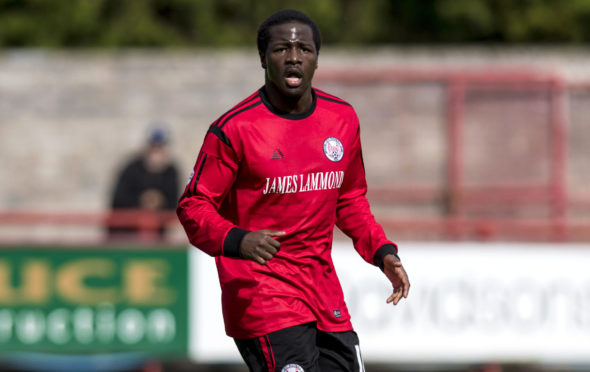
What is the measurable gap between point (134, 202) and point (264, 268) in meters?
5.80

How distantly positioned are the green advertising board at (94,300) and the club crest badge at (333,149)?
4.79 meters

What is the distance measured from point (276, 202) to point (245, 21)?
1172 cm

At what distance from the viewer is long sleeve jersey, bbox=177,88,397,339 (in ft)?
13.3

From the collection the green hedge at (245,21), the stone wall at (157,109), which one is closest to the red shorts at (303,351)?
the stone wall at (157,109)

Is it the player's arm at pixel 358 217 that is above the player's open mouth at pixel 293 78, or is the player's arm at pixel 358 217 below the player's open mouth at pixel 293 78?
below

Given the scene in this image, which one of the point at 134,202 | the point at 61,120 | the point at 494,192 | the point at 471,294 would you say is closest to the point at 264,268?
the point at 471,294

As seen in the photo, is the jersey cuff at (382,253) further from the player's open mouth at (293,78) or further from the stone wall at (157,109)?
the stone wall at (157,109)

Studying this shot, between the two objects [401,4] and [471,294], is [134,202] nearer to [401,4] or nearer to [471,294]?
[471,294]

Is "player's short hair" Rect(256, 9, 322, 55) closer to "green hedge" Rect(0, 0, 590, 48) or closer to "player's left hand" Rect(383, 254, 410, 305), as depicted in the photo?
"player's left hand" Rect(383, 254, 410, 305)

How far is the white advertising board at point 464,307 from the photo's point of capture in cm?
872

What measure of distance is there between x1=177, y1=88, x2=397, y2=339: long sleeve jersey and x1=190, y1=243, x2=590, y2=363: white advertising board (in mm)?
4478

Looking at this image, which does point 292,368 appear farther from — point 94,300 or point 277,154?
point 94,300

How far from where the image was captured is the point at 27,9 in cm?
1522

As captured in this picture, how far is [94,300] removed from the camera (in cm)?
878
